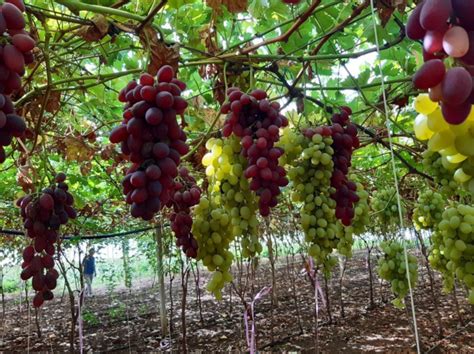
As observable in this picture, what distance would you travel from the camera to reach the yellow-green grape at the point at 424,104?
0.55 meters

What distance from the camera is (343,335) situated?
5.78 metres

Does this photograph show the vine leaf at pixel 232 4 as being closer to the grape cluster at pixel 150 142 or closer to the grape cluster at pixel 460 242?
the grape cluster at pixel 150 142

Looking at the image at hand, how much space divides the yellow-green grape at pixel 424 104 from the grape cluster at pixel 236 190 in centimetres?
68

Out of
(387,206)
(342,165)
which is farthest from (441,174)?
(387,206)

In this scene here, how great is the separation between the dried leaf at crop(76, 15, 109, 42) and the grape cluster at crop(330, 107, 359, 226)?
2.40ft

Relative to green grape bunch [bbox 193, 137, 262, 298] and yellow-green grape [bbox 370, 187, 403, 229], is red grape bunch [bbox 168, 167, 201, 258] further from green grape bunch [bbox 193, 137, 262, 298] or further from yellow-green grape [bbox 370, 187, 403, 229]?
yellow-green grape [bbox 370, 187, 403, 229]

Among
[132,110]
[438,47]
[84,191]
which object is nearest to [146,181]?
[132,110]

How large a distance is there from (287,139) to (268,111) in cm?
35

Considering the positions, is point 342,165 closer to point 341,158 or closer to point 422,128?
point 341,158

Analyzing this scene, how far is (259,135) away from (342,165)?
1.36 ft

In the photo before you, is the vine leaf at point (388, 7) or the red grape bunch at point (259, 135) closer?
the red grape bunch at point (259, 135)

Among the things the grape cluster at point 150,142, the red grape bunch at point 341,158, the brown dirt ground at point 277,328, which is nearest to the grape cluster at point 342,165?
the red grape bunch at point 341,158

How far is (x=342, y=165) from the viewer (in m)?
1.40

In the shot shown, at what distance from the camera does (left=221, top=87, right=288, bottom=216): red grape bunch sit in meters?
1.10
